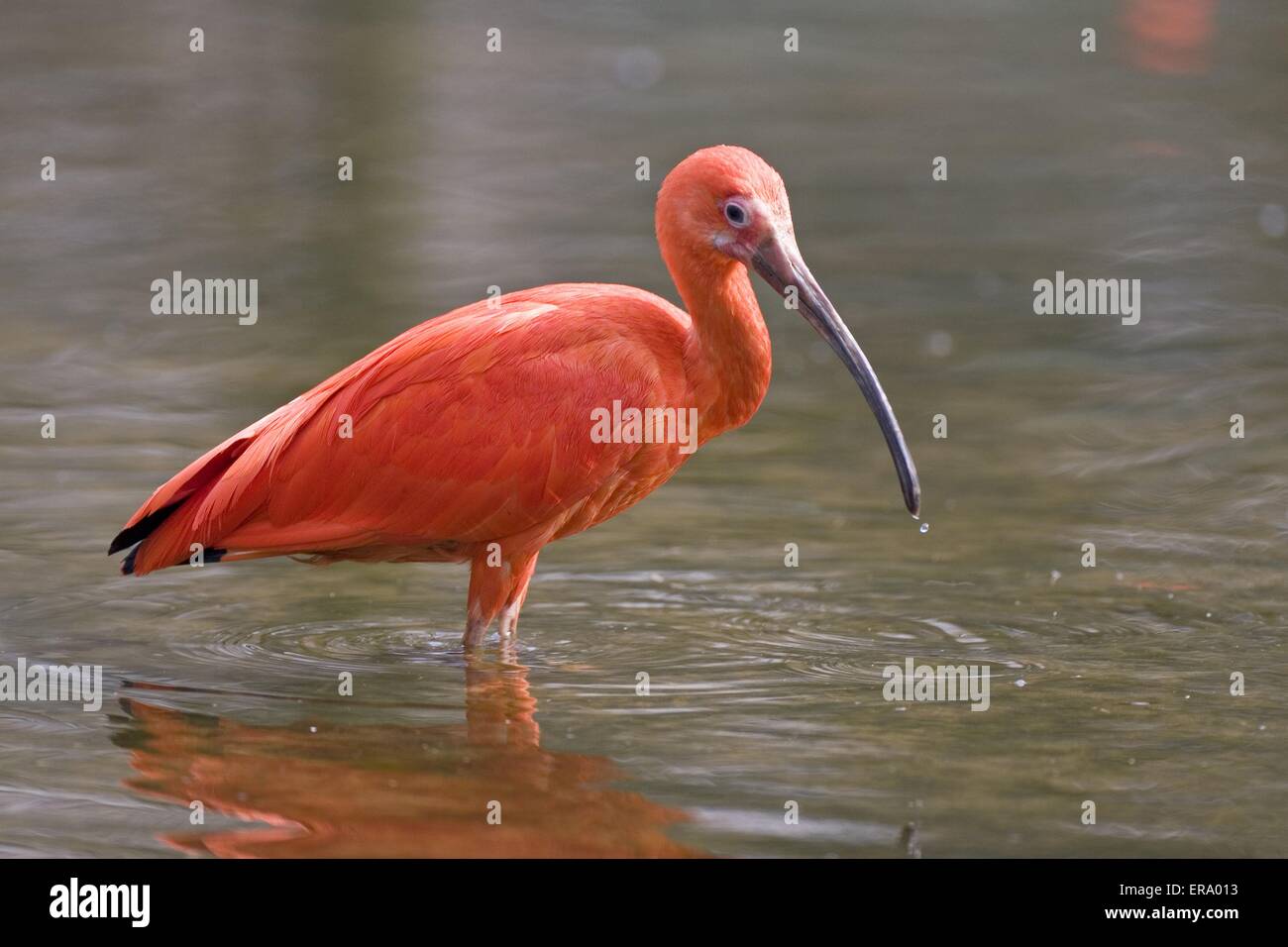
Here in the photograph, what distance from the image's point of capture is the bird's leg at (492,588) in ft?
23.5

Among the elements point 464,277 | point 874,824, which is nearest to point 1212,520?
point 874,824

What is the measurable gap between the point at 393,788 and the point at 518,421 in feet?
4.91

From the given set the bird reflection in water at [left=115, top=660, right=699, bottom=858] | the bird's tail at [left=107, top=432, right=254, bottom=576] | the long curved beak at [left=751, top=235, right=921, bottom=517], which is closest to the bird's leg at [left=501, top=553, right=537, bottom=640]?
the bird reflection in water at [left=115, top=660, right=699, bottom=858]

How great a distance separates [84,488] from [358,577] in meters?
1.52

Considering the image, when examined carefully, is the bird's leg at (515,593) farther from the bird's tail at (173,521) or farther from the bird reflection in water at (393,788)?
the bird's tail at (173,521)

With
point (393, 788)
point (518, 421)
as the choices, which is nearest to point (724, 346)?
point (518, 421)

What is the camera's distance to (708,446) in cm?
1008

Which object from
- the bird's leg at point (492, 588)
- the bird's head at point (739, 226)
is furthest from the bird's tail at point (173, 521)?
the bird's head at point (739, 226)

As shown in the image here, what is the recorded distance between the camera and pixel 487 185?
15633 mm

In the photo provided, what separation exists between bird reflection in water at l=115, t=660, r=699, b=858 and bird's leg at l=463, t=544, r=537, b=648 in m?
0.38

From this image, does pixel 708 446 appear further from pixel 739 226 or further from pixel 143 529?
pixel 143 529

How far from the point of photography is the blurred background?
238 inches

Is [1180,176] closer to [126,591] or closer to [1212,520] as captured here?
[1212,520]
